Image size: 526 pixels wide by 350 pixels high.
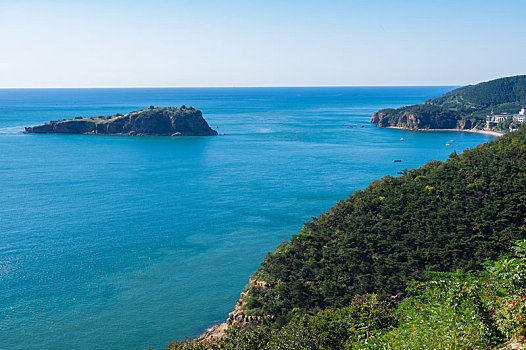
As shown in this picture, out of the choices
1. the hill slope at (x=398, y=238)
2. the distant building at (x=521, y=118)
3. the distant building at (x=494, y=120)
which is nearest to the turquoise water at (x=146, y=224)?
the hill slope at (x=398, y=238)

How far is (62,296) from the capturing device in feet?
121

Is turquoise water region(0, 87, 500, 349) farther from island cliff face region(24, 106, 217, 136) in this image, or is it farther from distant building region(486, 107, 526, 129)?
distant building region(486, 107, 526, 129)

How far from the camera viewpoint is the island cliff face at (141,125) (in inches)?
5753

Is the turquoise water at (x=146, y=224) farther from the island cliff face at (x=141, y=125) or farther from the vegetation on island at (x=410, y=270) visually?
the island cliff face at (x=141, y=125)

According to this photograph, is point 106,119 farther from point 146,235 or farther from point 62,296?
point 62,296

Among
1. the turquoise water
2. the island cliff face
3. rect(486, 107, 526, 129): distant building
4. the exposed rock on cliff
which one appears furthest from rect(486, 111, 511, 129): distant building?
the exposed rock on cliff

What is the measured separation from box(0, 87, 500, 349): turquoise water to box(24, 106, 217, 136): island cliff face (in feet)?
90.3

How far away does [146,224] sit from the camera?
177ft

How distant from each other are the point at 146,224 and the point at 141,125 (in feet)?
328

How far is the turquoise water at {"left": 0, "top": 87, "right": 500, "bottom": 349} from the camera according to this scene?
34062 millimetres

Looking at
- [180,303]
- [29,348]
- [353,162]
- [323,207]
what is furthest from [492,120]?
[29,348]

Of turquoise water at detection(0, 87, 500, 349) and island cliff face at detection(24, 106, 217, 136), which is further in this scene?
island cliff face at detection(24, 106, 217, 136)

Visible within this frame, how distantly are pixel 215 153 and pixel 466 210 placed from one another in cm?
7989

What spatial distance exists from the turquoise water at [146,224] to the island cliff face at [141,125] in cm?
2751
